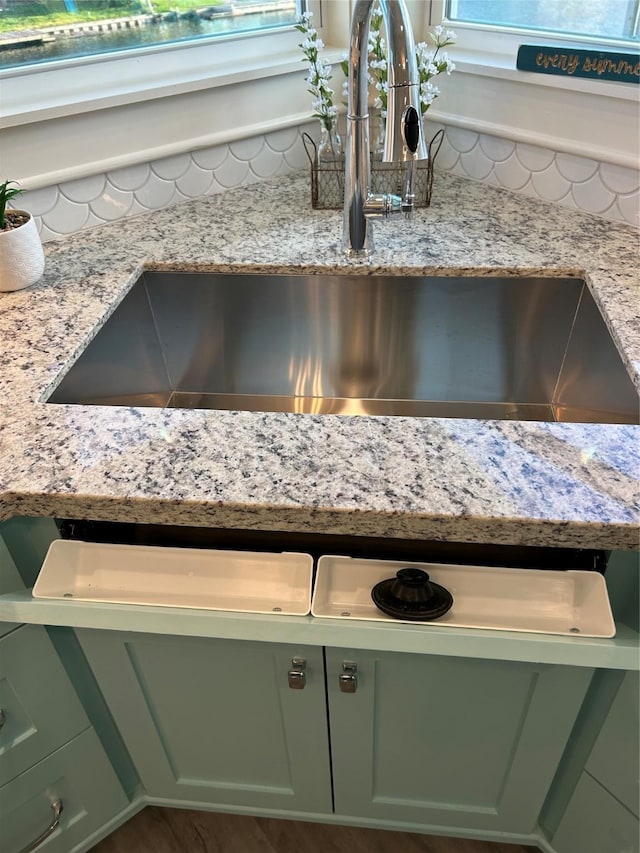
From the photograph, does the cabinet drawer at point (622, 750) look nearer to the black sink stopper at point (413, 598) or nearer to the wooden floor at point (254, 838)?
the black sink stopper at point (413, 598)

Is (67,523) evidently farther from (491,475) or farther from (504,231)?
(504,231)

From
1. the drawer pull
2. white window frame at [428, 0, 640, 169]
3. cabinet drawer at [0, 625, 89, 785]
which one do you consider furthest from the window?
the drawer pull

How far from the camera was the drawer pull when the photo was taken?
40.6 inches

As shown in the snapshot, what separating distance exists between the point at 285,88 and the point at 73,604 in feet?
3.74

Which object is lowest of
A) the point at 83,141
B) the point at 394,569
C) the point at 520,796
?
the point at 520,796

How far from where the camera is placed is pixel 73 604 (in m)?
0.71

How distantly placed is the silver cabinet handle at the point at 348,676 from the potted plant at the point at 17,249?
2.56 feet

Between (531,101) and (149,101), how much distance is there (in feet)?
2.39

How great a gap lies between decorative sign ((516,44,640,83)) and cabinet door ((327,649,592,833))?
95 cm

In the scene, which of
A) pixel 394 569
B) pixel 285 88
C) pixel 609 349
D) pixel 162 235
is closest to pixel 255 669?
pixel 394 569

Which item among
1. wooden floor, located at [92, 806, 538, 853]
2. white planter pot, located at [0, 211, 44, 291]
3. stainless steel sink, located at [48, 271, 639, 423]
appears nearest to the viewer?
white planter pot, located at [0, 211, 44, 291]

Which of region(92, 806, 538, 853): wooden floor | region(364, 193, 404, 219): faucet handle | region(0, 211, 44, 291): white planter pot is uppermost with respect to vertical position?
region(364, 193, 404, 219): faucet handle

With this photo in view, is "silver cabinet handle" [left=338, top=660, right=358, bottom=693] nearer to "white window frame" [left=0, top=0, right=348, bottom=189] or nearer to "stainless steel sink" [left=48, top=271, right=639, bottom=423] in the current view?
"stainless steel sink" [left=48, top=271, right=639, bottom=423]

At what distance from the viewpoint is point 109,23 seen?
1.17 metres
